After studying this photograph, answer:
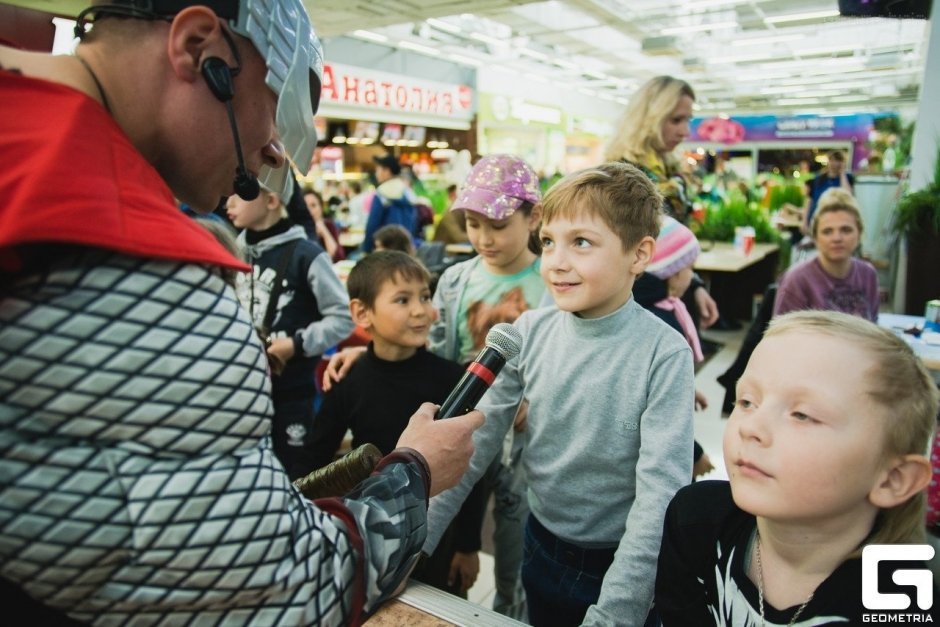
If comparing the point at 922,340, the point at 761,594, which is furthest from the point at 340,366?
the point at 922,340

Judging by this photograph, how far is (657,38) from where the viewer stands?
11359mm

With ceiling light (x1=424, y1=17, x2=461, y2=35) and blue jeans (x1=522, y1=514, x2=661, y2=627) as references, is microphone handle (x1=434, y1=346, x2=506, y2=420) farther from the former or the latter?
ceiling light (x1=424, y1=17, x2=461, y2=35)

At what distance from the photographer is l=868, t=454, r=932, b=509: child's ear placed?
2.69 feet

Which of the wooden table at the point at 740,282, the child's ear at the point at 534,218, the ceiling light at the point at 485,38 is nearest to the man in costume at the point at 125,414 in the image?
the child's ear at the point at 534,218

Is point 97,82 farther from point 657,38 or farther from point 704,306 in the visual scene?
point 657,38

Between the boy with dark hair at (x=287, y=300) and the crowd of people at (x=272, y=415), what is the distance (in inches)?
41.8

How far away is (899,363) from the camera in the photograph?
843 millimetres

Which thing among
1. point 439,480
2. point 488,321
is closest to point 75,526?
point 439,480

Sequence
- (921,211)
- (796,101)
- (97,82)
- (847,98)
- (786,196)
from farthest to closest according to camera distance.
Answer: (796,101) → (847,98) → (786,196) → (921,211) → (97,82)

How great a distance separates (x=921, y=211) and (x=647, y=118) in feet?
11.8

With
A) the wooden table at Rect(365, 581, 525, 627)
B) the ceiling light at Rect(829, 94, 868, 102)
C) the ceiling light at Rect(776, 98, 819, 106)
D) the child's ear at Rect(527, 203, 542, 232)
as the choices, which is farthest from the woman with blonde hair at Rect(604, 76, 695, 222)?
the ceiling light at Rect(776, 98, 819, 106)

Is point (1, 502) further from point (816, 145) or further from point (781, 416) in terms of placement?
point (816, 145)

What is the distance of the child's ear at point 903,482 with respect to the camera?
32.3 inches

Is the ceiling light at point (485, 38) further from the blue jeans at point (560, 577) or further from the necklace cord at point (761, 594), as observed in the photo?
the necklace cord at point (761, 594)
